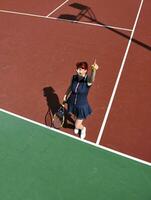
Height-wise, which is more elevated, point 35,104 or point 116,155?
point 35,104

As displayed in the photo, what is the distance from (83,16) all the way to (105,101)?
21.9ft

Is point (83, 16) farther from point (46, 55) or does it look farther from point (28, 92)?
point (28, 92)

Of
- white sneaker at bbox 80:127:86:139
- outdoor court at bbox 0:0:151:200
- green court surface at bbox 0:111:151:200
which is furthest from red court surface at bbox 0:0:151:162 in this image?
green court surface at bbox 0:111:151:200

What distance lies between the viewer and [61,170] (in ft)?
20.3

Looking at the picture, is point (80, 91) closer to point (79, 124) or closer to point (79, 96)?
point (79, 96)

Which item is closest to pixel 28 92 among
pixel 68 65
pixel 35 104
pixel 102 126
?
pixel 35 104

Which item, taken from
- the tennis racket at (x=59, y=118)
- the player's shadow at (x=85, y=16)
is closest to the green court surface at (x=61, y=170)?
the tennis racket at (x=59, y=118)

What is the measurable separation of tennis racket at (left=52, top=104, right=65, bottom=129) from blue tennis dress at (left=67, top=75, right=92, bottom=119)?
90 cm

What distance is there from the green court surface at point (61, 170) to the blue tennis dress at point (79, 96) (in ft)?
2.83

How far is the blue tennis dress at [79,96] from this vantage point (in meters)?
6.06

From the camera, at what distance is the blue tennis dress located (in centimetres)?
606

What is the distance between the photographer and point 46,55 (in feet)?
34.2

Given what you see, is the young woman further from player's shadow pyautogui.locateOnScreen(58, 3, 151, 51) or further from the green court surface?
player's shadow pyautogui.locateOnScreen(58, 3, 151, 51)

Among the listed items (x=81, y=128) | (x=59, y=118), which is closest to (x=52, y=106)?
(x=59, y=118)
